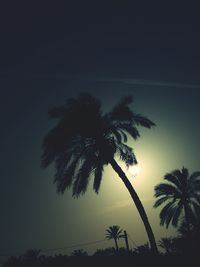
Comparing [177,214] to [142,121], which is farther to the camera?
[177,214]

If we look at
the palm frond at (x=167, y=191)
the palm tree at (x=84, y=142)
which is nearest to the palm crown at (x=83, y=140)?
the palm tree at (x=84, y=142)

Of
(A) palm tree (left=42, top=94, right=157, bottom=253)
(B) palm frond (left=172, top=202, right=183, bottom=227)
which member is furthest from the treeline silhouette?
(B) palm frond (left=172, top=202, right=183, bottom=227)

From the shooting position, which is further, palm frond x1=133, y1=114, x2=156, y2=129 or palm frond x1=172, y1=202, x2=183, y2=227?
palm frond x1=172, y1=202, x2=183, y2=227

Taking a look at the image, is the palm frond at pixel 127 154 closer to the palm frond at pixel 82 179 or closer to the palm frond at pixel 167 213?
the palm frond at pixel 82 179

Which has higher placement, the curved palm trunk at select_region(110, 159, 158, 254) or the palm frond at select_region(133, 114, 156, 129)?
the palm frond at select_region(133, 114, 156, 129)

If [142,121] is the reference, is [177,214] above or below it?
below

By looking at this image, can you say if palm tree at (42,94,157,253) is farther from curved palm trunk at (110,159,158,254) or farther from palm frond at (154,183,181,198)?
palm frond at (154,183,181,198)

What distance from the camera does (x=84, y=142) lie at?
1005 inches

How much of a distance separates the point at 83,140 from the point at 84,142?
16 centimetres

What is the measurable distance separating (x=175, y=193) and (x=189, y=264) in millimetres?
13562

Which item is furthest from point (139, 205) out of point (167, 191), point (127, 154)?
point (167, 191)

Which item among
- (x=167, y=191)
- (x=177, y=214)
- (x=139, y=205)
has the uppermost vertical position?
(x=167, y=191)

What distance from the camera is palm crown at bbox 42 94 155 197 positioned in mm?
24797

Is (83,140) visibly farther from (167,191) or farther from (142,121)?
(167,191)
